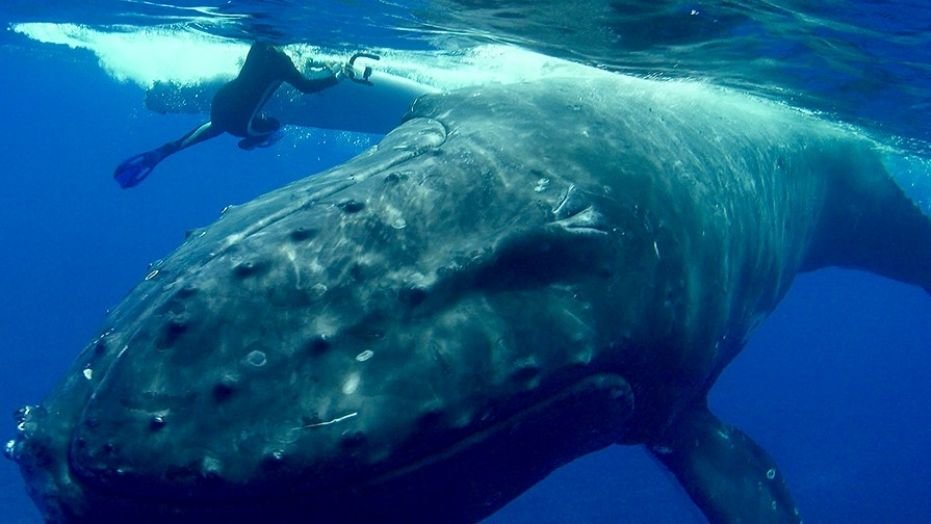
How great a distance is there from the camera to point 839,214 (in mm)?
11867

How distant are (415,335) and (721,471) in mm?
4186

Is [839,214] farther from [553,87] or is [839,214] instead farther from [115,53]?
[115,53]

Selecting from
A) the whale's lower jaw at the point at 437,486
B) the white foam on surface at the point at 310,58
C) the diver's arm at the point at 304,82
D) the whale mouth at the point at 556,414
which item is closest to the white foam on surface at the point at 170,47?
the white foam on surface at the point at 310,58

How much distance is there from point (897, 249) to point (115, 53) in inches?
1349

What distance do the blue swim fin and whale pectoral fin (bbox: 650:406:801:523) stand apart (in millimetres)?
9923

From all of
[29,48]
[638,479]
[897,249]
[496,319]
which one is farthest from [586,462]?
[29,48]

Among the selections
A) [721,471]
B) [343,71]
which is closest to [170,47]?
[343,71]

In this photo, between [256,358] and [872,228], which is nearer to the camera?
[256,358]

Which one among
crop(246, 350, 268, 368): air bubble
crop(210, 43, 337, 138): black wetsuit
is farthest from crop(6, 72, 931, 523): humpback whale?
crop(210, 43, 337, 138): black wetsuit

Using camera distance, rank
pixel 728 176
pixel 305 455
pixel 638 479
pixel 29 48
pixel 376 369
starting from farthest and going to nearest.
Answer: pixel 29 48, pixel 638 479, pixel 728 176, pixel 376 369, pixel 305 455

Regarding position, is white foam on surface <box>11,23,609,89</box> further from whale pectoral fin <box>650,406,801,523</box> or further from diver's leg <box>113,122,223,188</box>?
whale pectoral fin <box>650,406,801,523</box>

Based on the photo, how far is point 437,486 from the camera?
152 inches

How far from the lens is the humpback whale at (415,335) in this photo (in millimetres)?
3471

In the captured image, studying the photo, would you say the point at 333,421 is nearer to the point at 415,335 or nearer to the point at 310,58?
the point at 415,335
